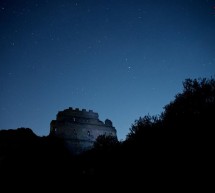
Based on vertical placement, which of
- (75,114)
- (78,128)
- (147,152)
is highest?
(75,114)

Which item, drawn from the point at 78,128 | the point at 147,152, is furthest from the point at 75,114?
the point at 147,152

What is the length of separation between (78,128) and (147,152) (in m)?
37.7

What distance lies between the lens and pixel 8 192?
21.2 meters

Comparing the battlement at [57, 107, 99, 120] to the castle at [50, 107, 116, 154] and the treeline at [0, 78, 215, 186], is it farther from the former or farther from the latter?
the treeline at [0, 78, 215, 186]

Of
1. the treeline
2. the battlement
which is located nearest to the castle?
the battlement

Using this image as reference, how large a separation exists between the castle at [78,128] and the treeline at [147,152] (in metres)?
21.4

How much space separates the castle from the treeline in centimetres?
2137

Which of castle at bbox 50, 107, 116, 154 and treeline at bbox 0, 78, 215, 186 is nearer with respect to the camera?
treeline at bbox 0, 78, 215, 186

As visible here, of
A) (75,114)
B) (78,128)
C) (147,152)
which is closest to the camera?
(147,152)

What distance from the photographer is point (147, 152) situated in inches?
913

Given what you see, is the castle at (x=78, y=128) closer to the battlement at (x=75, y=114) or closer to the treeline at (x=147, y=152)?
the battlement at (x=75, y=114)

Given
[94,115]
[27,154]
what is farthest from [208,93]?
[94,115]

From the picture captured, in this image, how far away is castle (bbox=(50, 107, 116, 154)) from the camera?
183 ft

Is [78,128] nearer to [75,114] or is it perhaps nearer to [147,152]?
[75,114]
